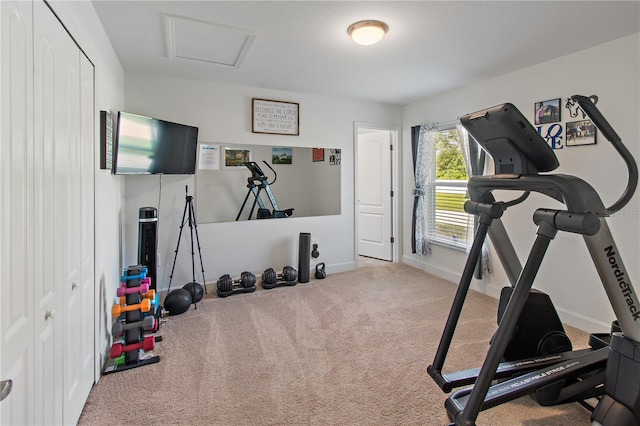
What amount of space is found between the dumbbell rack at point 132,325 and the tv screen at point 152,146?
0.98 m

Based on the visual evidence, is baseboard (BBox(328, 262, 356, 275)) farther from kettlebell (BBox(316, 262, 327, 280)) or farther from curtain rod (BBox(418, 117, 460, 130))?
curtain rod (BBox(418, 117, 460, 130))

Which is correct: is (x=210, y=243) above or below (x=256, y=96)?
below

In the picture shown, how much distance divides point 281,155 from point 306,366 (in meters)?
2.77

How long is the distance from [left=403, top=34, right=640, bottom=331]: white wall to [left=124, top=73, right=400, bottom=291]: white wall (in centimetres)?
184

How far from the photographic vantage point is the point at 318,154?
15.2 feet

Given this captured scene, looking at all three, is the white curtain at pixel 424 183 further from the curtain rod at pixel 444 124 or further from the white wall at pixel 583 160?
the white wall at pixel 583 160

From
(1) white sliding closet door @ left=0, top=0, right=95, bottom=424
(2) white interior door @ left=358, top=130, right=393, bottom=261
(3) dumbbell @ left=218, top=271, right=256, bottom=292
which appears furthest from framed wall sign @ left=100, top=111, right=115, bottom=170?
(2) white interior door @ left=358, top=130, right=393, bottom=261

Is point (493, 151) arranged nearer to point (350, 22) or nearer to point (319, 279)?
point (350, 22)

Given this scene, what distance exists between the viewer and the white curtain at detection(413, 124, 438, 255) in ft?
15.2

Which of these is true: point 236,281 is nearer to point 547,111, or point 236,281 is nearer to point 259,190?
point 259,190

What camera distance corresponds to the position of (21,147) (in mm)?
1180

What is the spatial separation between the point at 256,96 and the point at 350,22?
6.53 ft

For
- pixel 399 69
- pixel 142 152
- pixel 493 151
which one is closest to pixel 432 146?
pixel 399 69

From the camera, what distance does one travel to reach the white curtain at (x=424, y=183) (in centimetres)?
462
